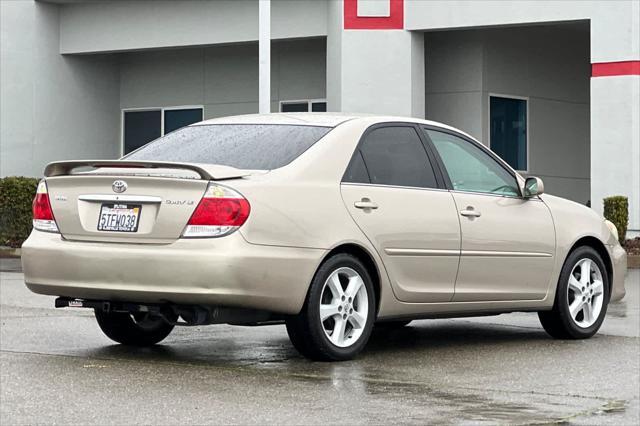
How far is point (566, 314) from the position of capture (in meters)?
9.77

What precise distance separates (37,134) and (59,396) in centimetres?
2109

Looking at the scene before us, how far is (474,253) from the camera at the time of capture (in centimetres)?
911

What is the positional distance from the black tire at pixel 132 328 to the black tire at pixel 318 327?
4.42 ft

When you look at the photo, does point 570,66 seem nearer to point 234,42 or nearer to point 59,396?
point 234,42

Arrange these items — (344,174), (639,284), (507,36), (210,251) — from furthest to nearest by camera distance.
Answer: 1. (507,36)
2. (639,284)
3. (344,174)
4. (210,251)

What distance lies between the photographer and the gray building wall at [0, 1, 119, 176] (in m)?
26.7

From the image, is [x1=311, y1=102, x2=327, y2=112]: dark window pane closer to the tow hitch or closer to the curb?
the curb

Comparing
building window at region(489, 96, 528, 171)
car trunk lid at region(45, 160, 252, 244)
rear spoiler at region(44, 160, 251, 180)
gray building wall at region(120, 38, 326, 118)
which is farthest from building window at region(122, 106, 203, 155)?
car trunk lid at region(45, 160, 252, 244)

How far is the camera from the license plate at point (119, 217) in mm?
7836

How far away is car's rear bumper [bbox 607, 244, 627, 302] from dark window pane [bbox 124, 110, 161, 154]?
19.7m

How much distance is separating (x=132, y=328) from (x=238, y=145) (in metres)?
1.50

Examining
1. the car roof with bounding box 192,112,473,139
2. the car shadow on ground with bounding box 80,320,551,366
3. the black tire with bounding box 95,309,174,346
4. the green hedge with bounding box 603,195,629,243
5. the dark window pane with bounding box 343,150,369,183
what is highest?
the car roof with bounding box 192,112,473,139

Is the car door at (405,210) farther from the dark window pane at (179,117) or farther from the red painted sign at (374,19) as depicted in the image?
the dark window pane at (179,117)

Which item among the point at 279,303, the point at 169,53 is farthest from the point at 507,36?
the point at 279,303
